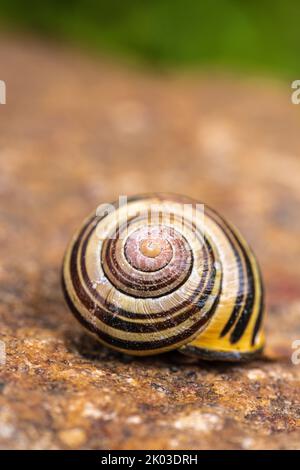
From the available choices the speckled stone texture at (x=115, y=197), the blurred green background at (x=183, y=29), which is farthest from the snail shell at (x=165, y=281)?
the blurred green background at (x=183, y=29)

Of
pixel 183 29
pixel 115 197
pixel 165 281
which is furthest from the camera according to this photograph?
pixel 183 29

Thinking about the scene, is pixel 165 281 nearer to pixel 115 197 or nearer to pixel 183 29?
pixel 115 197

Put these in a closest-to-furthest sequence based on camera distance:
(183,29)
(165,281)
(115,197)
A: 1. (165,281)
2. (115,197)
3. (183,29)

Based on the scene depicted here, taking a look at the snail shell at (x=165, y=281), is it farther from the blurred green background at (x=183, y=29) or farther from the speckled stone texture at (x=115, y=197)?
the blurred green background at (x=183, y=29)

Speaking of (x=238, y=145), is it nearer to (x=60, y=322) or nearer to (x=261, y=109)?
(x=261, y=109)

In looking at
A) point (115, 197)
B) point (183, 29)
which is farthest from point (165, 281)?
point (183, 29)

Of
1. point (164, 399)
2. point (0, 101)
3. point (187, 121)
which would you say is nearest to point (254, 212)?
point (187, 121)
